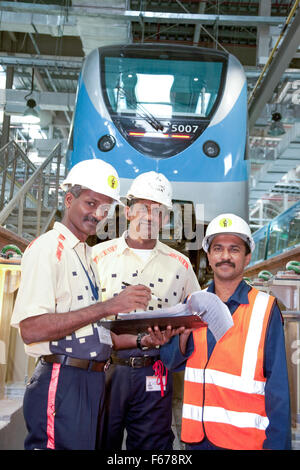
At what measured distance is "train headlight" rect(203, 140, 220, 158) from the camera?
6352 mm

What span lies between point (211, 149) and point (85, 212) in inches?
163

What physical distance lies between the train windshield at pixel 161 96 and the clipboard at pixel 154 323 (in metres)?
4.25

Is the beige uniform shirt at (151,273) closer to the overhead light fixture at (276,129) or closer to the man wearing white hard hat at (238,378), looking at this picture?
the man wearing white hard hat at (238,378)

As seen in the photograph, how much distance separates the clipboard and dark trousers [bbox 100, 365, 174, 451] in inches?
31.4

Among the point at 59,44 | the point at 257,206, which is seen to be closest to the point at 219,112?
the point at 59,44

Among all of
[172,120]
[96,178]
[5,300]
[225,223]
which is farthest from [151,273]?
[172,120]

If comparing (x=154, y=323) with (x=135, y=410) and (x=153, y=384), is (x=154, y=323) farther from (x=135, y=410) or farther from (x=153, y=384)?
(x=135, y=410)

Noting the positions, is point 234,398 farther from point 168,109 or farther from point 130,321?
point 168,109

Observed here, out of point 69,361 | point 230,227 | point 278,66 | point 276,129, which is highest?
point 278,66

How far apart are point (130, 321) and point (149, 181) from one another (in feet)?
4.55

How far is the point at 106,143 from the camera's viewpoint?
21.0 ft

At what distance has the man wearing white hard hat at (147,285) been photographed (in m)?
3.11

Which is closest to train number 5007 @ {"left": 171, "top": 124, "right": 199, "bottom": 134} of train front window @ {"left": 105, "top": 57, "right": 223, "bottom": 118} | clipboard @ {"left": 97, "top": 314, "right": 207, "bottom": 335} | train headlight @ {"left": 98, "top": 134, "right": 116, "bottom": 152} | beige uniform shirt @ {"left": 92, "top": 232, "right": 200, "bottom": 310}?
train front window @ {"left": 105, "top": 57, "right": 223, "bottom": 118}

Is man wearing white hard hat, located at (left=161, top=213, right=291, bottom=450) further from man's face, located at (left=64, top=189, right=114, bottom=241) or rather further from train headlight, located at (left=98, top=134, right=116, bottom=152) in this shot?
train headlight, located at (left=98, top=134, right=116, bottom=152)
